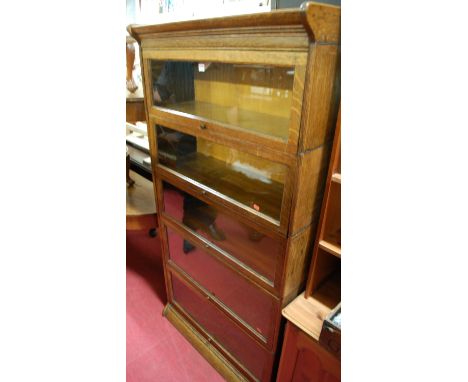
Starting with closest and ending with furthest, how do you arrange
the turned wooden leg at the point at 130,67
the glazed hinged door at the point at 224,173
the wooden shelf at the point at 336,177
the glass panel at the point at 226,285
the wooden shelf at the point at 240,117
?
1. the wooden shelf at the point at 336,177
2. the wooden shelf at the point at 240,117
3. the glazed hinged door at the point at 224,173
4. the glass panel at the point at 226,285
5. the turned wooden leg at the point at 130,67

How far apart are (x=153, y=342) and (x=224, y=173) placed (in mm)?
1085

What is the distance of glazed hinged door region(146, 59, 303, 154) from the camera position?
93 cm

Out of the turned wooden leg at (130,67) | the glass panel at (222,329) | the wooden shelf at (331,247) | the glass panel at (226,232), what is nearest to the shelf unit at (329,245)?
the wooden shelf at (331,247)

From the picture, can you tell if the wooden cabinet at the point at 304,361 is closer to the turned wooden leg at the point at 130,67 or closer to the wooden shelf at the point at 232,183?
the wooden shelf at the point at 232,183

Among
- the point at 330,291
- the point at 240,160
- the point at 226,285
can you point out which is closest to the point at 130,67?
the point at 240,160

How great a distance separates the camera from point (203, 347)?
1.60 m

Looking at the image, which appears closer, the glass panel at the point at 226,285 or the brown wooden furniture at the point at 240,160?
the brown wooden furniture at the point at 240,160

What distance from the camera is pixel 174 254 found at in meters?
1.58

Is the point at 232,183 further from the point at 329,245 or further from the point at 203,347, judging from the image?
the point at 203,347

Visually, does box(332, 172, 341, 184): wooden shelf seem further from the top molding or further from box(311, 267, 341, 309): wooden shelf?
box(311, 267, 341, 309): wooden shelf

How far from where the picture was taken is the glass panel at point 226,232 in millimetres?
1098

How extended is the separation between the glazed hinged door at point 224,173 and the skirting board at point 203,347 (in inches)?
36.6
